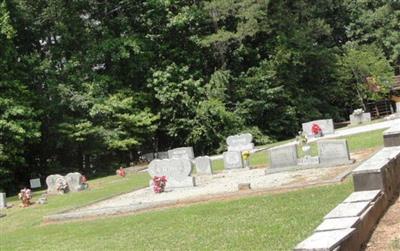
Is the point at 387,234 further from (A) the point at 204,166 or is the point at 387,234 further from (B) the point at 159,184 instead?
(A) the point at 204,166

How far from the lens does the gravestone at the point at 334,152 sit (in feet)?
58.4

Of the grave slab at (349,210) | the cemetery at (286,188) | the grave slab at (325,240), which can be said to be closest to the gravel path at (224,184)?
the cemetery at (286,188)

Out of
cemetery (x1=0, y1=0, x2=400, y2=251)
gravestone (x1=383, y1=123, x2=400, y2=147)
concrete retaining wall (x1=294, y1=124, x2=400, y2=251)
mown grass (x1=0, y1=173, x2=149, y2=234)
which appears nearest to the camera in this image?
concrete retaining wall (x1=294, y1=124, x2=400, y2=251)

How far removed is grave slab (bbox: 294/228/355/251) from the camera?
549 centimetres

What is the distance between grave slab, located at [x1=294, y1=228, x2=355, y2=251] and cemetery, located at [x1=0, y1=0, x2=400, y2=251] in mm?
5645

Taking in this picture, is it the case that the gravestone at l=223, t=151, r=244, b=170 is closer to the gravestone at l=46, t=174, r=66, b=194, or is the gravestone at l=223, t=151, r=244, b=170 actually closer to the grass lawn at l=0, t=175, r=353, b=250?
the gravestone at l=46, t=174, r=66, b=194

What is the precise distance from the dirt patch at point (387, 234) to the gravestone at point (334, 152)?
9.28 meters

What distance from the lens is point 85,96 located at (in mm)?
35219

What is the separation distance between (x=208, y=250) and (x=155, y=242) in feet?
5.49

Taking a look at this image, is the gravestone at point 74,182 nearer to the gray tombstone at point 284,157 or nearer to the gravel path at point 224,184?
the gravel path at point 224,184

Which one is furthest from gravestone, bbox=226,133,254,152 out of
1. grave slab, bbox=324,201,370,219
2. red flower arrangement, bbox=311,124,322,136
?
grave slab, bbox=324,201,370,219

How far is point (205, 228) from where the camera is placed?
34.8 ft

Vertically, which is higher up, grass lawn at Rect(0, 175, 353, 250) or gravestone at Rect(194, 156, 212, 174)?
gravestone at Rect(194, 156, 212, 174)

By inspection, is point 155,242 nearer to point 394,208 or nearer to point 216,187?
point 394,208
